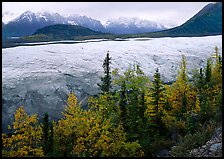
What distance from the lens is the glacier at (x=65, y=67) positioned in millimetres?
25031

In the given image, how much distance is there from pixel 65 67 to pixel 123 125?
24.1ft

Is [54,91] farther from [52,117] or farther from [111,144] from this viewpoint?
[111,144]

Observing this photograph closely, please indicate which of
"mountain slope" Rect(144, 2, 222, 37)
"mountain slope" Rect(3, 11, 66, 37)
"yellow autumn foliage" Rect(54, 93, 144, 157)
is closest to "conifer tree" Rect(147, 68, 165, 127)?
"yellow autumn foliage" Rect(54, 93, 144, 157)

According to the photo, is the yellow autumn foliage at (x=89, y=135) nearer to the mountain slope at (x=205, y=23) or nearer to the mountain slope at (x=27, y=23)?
the mountain slope at (x=205, y=23)

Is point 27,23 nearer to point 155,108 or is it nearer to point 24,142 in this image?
point 155,108

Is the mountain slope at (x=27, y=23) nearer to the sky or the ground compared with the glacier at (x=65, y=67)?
nearer to the sky

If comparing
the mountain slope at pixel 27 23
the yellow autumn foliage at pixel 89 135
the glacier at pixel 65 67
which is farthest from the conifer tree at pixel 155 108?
the mountain slope at pixel 27 23

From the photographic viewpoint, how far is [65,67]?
1094 inches

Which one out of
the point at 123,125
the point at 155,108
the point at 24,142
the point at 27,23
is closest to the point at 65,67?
the point at 123,125

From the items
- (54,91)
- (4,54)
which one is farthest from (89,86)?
(4,54)

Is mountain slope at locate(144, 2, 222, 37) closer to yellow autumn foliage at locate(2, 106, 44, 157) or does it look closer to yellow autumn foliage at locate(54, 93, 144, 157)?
yellow autumn foliage at locate(54, 93, 144, 157)

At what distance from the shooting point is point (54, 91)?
84.2ft

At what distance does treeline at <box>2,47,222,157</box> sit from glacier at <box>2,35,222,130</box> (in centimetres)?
188

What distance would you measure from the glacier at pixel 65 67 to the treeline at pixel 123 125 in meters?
1.88
